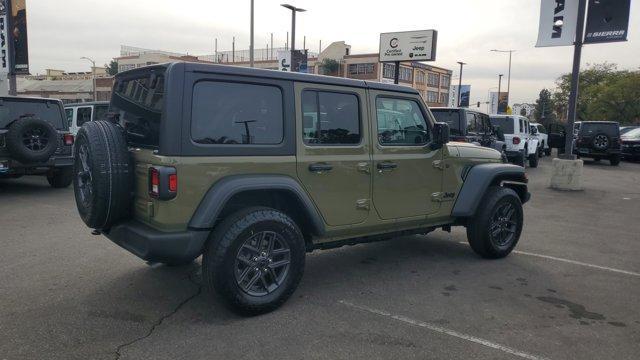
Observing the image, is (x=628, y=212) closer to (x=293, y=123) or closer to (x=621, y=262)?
(x=621, y=262)

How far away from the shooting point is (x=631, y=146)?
2256 cm

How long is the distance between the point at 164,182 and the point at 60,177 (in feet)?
26.0

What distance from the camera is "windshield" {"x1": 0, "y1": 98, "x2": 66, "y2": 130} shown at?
28.2ft

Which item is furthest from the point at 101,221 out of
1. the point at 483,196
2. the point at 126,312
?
the point at 483,196

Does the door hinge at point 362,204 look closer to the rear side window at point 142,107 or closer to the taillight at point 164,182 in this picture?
the taillight at point 164,182

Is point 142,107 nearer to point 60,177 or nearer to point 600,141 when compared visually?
point 60,177

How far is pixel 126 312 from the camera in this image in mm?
3893

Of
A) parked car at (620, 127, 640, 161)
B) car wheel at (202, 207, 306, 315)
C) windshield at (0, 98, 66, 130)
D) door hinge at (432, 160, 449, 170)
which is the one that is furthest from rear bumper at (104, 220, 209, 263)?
parked car at (620, 127, 640, 161)

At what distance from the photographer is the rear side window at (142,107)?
142 inches

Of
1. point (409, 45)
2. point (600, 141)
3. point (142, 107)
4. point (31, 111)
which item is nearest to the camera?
point (142, 107)

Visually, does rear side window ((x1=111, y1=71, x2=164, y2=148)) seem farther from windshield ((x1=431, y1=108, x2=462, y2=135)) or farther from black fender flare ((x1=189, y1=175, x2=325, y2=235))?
windshield ((x1=431, y1=108, x2=462, y2=135))

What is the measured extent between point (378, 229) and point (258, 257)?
138 centimetres

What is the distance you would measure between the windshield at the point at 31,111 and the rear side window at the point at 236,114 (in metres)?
6.90

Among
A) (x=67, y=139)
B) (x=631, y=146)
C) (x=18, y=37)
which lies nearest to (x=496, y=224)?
(x=67, y=139)
